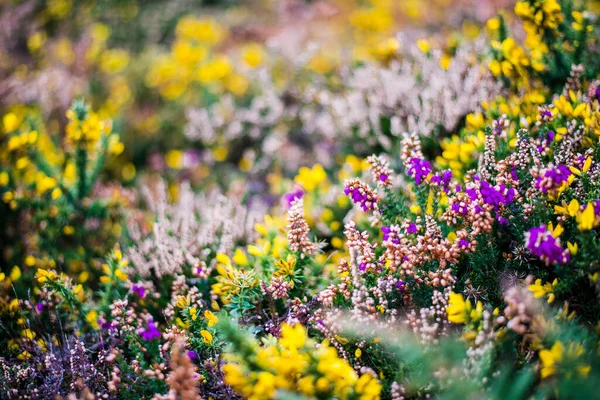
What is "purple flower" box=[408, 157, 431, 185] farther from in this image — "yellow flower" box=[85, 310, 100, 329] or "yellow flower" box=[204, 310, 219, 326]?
"yellow flower" box=[85, 310, 100, 329]

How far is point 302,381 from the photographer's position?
1301mm

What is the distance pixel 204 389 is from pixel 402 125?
2024 millimetres

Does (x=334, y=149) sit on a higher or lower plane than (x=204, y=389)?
higher

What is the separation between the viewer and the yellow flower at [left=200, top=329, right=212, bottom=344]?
172cm

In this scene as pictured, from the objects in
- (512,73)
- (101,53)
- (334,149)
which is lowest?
(512,73)

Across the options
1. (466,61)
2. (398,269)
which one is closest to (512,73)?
(466,61)

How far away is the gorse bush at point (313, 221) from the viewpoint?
4.82 ft

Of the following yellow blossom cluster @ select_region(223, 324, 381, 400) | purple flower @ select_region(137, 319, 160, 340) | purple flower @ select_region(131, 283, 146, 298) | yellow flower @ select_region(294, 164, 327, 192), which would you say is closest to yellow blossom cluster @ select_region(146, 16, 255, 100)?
yellow flower @ select_region(294, 164, 327, 192)

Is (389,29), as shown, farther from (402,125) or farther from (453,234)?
(453,234)

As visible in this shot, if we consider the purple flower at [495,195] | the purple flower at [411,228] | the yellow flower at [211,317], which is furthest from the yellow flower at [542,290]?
the yellow flower at [211,317]

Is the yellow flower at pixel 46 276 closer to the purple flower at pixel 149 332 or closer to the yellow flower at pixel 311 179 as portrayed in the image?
the purple flower at pixel 149 332

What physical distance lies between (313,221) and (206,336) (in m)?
1.05

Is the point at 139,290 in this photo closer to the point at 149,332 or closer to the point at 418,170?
the point at 149,332

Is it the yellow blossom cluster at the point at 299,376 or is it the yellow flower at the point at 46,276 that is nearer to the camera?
the yellow blossom cluster at the point at 299,376
